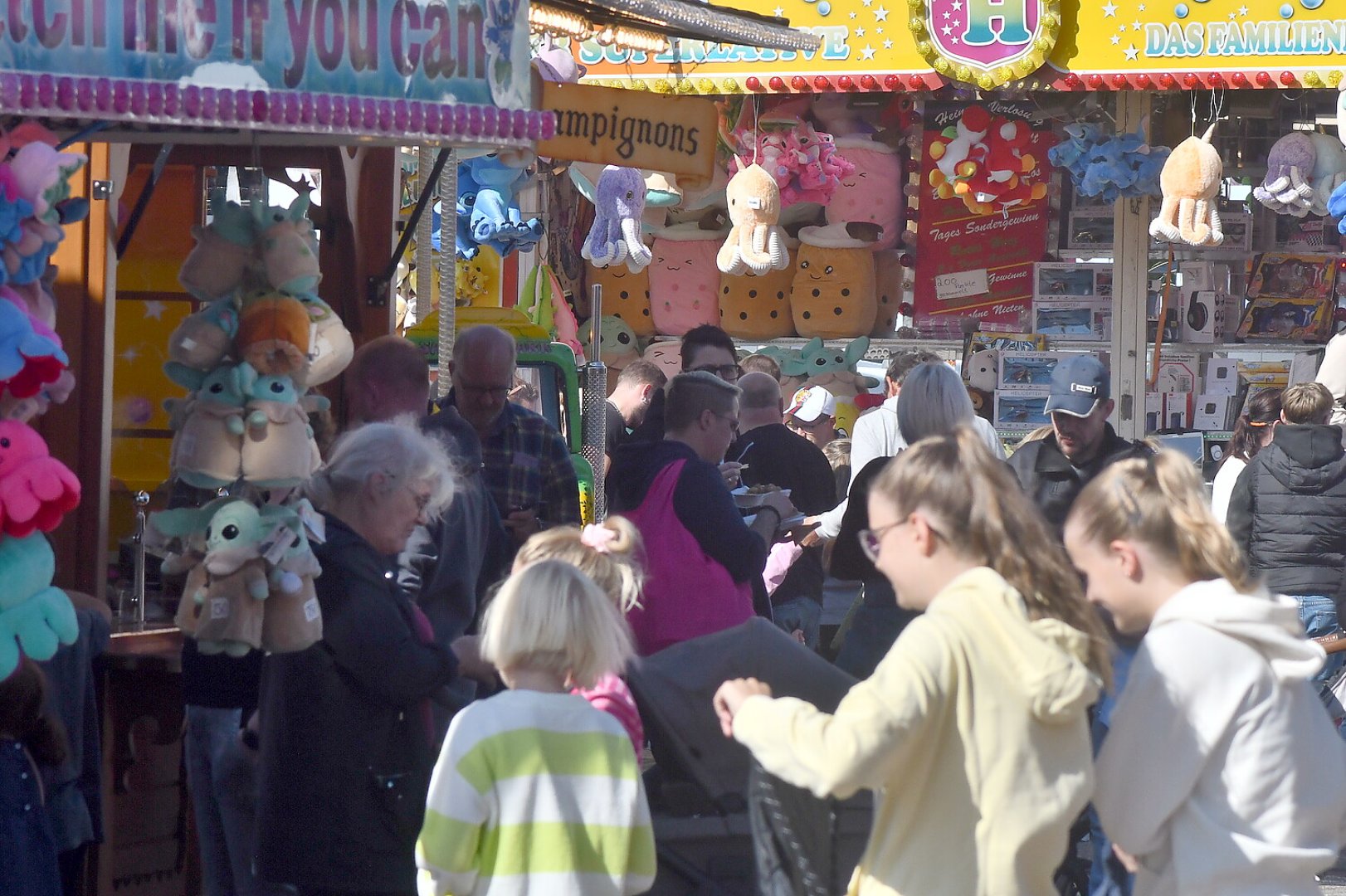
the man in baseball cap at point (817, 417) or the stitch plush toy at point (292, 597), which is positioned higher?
the man in baseball cap at point (817, 417)

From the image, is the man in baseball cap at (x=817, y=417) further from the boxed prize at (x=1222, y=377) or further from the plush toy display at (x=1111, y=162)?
the boxed prize at (x=1222, y=377)

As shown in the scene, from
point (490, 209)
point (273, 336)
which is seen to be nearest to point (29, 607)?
point (273, 336)

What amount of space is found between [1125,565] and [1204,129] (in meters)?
7.65

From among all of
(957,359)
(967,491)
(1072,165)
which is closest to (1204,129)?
(1072,165)

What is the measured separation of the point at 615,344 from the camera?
35.7ft

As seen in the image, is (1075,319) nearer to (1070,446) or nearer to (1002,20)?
(1002,20)

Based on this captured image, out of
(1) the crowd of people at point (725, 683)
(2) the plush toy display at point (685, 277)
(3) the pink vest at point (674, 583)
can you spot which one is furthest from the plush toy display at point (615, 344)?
(3) the pink vest at point (674, 583)

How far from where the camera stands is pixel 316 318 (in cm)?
410

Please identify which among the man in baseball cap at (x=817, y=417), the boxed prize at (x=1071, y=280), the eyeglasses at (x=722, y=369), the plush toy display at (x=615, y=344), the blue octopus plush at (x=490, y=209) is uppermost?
the blue octopus plush at (x=490, y=209)

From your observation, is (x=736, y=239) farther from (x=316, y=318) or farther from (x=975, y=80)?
(x=316, y=318)

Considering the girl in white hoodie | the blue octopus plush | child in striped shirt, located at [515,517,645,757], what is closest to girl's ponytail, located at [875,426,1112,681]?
the girl in white hoodie

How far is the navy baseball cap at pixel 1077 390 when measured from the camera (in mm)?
5469

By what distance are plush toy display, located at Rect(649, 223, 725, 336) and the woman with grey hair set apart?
725 cm

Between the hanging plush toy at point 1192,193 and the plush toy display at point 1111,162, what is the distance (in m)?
0.18
